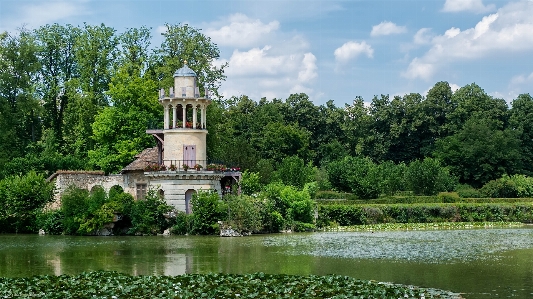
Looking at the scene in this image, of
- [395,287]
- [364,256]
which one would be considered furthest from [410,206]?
[395,287]

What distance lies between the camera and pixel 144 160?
47.9 metres

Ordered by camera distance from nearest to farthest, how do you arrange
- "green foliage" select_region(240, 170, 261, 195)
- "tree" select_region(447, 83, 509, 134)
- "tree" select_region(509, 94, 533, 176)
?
"green foliage" select_region(240, 170, 261, 195), "tree" select_region(509, 94, 533, 176), "tree" select_region(447, 83, 509, 134)

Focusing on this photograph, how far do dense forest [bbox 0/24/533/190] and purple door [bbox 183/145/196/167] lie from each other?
194 inches

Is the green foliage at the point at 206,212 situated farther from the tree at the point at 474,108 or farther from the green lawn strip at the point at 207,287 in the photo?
the tree at the point at 474,108

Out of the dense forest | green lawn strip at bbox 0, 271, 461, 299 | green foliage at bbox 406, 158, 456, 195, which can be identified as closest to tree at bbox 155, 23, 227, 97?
the dense forest

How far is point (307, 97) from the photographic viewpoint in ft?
274

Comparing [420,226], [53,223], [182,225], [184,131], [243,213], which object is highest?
[184,131]

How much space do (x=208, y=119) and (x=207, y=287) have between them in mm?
33868

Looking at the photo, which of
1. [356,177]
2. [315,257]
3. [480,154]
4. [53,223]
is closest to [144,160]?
[53,223]

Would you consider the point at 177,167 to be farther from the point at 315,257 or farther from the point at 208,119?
the point at 315,257

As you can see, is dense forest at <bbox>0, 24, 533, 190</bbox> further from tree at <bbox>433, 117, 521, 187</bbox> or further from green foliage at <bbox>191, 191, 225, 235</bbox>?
green foliage at <bbox>191, 191, 225, 235</bbox>

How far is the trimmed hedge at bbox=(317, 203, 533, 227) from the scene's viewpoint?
5025 centimetres

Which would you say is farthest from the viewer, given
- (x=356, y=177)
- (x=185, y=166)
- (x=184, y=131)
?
(x=356, y=177)

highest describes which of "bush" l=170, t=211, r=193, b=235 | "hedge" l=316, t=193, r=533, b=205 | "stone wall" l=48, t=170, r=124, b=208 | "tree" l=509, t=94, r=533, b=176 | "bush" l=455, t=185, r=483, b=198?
"tree" l=509, t=94, r=533, b=176
